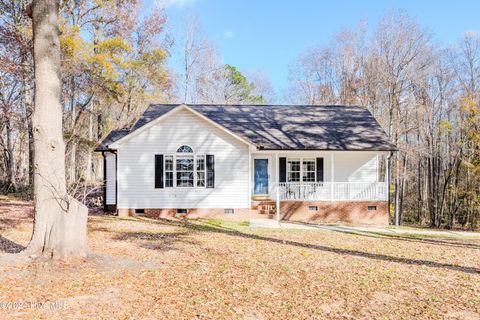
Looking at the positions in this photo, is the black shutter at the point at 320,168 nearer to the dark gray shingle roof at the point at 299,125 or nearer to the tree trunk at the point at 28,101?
the dark gray shingle roof at the point at 299,125

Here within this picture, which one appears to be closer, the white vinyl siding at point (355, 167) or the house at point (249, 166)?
the house at point (249, 166)

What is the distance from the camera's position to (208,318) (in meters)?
4.38

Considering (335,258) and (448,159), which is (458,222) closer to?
(448,159)

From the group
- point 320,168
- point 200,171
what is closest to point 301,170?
point 320,168

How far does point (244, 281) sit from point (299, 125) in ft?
41.7

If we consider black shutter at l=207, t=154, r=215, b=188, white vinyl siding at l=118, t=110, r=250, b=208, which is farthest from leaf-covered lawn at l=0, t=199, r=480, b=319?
black shutter at l=207, t=154, r=215, b=188

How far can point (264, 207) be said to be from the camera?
617 inches

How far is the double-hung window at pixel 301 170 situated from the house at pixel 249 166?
1.8 inches

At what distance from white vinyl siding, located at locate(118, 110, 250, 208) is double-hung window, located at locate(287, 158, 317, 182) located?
289 cm

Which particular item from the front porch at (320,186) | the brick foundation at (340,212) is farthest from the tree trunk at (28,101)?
the brick foundation at (340,212)

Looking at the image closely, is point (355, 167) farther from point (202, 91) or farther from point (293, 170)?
point (202, 91)

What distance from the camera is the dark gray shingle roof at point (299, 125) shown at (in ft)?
52.5

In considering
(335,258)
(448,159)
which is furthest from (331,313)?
(448,159)

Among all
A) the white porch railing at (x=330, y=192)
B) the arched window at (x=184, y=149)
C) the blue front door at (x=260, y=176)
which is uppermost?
the arched window at (x=184, y=149)
